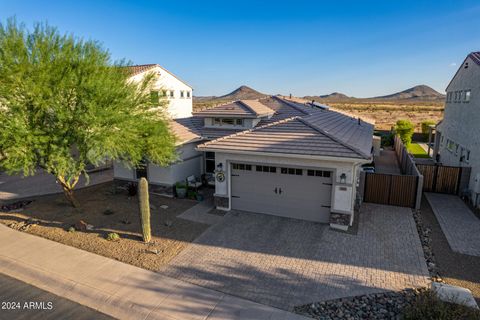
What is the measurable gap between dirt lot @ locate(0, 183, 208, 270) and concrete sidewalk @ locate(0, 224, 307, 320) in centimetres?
58

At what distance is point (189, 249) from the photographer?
9.96 meters

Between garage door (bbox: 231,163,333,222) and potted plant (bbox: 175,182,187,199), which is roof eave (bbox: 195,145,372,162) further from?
potted plant (bbox: 175,182,187,199)

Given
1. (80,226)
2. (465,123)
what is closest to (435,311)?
(80,226)

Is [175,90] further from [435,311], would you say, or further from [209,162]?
[435,311]

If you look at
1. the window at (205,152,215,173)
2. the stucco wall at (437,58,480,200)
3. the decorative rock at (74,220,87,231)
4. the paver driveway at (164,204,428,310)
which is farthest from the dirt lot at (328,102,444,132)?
the decorative rock at (74,220,87,231)

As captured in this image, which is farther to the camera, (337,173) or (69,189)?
(69,189)

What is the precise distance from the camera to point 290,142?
1209 centimetres

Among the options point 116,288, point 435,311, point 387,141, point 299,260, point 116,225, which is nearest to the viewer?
point 435,311

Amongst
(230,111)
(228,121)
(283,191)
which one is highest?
(230,111)

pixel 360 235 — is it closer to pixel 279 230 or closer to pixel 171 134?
pixel 279 230

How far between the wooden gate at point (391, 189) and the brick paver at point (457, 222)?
124 centimetres

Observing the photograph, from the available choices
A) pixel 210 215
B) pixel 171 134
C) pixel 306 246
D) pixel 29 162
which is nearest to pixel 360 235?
pixel 306 246

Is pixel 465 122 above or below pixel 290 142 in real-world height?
above

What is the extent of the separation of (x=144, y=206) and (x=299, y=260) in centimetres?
554
